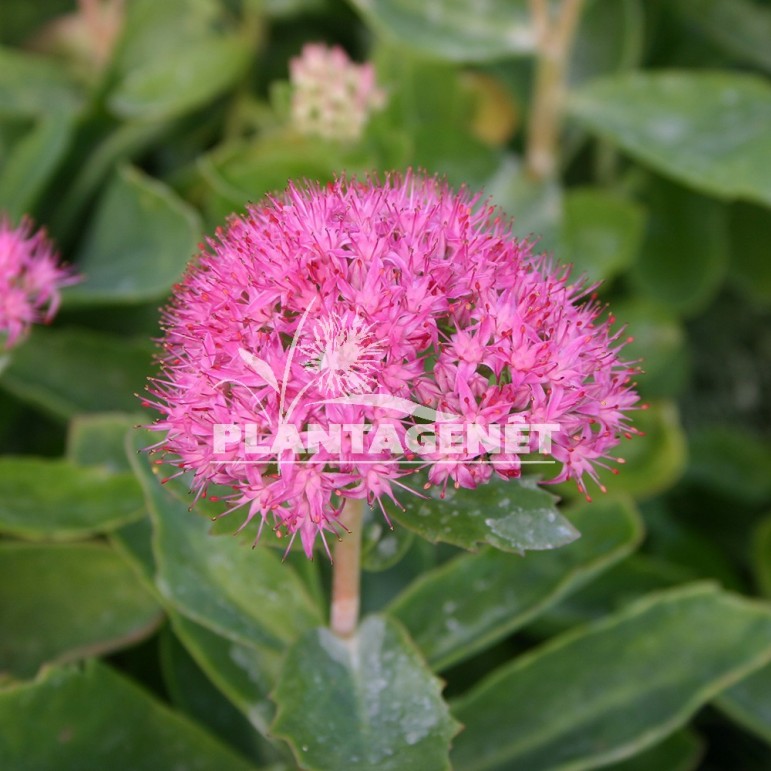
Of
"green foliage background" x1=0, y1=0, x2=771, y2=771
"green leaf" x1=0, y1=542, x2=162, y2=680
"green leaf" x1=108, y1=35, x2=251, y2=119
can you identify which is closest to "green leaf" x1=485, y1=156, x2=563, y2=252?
"green foliage background" x1=0, y1=0, x2=771, y2=771

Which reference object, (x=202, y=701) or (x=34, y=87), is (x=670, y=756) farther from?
(x=34, y=87)

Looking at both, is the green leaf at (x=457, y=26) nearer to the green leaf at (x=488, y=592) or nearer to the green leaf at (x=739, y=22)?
the green leaf at (x=739, y=22)

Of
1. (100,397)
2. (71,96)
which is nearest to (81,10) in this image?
(71,96)

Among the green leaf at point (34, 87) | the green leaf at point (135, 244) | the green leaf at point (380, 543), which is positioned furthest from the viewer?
the green leaf at point (34, 87)

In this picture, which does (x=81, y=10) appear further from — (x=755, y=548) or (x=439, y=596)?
(x=755, y=548)

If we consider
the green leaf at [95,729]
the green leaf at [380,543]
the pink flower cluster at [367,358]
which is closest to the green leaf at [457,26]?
the pink flower cluster at [367,358]

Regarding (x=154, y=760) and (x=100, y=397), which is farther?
(x=100, y=397)

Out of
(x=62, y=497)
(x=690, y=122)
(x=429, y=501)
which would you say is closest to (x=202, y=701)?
(x=62, y=497)
